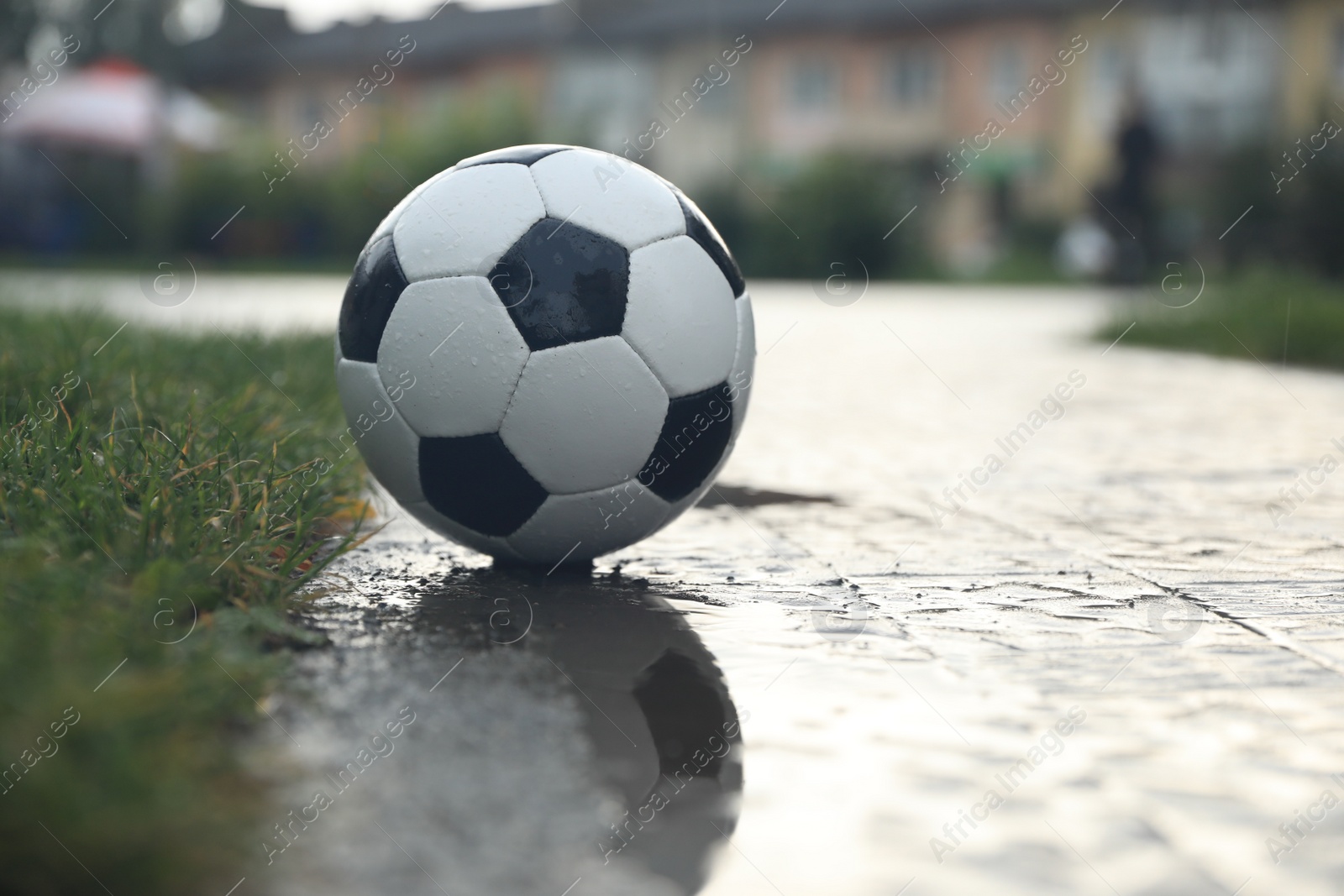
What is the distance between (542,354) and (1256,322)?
10.1 metres

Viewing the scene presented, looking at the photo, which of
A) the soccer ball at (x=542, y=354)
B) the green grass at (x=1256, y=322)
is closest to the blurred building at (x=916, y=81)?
the green grass at (x=1256, y=322)

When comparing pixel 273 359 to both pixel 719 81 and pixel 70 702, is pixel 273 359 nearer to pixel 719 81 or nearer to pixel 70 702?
pixel 70 702

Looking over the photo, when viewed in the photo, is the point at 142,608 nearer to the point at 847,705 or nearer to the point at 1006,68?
the point at 847,705

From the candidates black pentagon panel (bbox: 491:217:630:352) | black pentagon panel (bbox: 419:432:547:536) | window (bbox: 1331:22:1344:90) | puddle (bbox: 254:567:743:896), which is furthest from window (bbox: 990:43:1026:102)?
puddle (bbox: 254:567:743:896)

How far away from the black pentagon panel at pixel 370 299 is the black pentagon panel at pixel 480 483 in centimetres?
35

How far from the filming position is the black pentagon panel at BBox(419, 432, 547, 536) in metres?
3.81

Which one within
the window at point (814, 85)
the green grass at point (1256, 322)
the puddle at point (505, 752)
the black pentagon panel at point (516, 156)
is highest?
the black pentagon panel at point (516, 156)

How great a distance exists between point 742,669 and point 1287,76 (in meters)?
47.6

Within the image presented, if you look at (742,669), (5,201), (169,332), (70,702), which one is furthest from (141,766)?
(5,201)

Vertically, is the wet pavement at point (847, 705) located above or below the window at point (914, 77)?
above

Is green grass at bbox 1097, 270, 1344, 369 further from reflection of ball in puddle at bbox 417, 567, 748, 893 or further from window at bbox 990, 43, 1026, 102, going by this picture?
window at bbox 990, 43, 1026, 102

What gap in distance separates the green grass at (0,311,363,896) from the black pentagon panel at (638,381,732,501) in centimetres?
93

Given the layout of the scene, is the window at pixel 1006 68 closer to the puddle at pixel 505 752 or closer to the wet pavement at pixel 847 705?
the wet pavement at pixel 847 705

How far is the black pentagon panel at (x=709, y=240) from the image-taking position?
4055mm
